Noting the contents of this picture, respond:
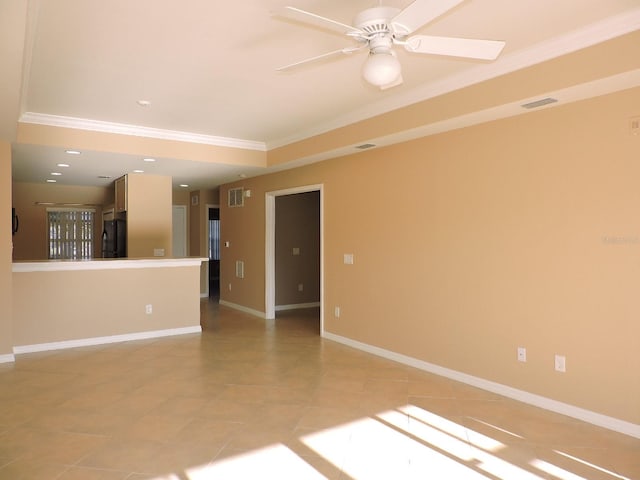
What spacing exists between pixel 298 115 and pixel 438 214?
175cm

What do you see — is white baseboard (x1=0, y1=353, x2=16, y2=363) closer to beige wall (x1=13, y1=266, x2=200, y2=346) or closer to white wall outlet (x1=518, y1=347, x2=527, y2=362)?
beige wall (x1=13, y1=266, x2=200, y2=346)

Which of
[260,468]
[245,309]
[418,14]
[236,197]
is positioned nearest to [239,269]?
[245,309]

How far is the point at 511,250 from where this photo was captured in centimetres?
374

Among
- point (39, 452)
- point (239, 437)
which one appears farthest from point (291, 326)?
point (39, 452)

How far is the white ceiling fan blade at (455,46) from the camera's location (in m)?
2.19

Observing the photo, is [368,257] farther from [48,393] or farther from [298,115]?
[48,393]

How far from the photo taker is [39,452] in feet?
9.17

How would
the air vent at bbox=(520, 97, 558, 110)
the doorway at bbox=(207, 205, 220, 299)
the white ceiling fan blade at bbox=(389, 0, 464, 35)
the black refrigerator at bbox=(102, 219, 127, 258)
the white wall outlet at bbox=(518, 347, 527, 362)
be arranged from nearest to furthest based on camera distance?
the white ceiling fan blade at bbox=(389, 0, 464, 35) → the air vent at bbox=(520, 97, 558, 110) → the white wall outlet at bbox=(518, 347, 527, 362) → the black refrigerator at bbox=(102, 219, 127, 258) → the doorway at bbox=(207, 205, 220, 299)

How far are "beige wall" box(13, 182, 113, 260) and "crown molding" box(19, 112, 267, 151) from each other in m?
3.63

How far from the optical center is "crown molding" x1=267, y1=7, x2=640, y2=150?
106 inches

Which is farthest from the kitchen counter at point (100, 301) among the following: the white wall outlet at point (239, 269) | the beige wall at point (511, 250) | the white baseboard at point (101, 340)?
the beige wall at point (511, 250)

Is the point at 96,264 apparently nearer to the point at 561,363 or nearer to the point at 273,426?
the point at 273,426

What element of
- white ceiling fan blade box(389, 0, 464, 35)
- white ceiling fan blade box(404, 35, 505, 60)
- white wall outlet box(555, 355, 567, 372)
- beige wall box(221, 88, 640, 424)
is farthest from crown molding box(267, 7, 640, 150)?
white wall outlet box(555, 355, 567, 372)

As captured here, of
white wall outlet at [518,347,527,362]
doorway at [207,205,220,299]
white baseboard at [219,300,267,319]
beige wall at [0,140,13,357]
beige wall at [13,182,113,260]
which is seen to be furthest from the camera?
doorway at [207,205,220,299]
